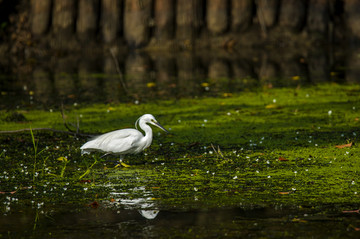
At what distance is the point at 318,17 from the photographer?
1906 centimetres

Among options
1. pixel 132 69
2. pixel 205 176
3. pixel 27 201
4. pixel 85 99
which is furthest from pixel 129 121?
pixel 132 69

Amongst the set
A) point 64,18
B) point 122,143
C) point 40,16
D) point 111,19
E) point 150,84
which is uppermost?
point 40,16

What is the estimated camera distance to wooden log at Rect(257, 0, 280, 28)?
19.2 m

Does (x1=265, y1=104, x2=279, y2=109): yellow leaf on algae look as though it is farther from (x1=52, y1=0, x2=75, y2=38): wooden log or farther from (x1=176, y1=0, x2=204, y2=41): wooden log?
(x1=52, y1=0, x2=75, y2=38): wooden log

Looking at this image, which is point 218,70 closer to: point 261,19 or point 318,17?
point 261,19

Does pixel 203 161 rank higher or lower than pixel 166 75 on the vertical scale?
lower

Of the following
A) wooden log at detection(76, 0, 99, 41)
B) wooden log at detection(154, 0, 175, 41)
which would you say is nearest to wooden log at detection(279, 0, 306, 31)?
wooden log at detection(154, 0, 175, 41)

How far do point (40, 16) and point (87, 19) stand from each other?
5.03 ft

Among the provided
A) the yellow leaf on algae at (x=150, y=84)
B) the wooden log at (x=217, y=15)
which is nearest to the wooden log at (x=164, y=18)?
the wooden log at (x=217, y=15)

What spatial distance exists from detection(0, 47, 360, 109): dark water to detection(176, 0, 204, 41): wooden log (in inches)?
24.5

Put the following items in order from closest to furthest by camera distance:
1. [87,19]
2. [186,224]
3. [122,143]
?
[186,224] < [122,143] < [87,19]

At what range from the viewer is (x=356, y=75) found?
13.4m

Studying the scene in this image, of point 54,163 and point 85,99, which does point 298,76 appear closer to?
point 85,99

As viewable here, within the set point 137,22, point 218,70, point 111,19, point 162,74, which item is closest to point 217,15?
point 137,22
